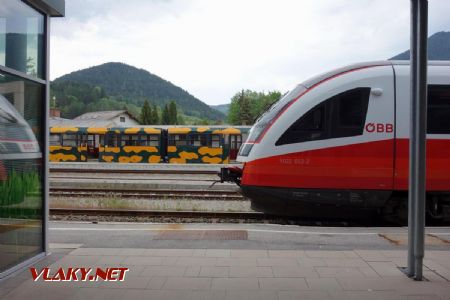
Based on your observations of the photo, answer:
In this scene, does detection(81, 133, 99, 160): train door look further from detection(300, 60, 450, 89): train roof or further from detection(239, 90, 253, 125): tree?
detection(239, 90, 253, 125): tree

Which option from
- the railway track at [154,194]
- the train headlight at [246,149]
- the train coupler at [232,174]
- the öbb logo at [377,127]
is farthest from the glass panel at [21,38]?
the railway track at [154,194]

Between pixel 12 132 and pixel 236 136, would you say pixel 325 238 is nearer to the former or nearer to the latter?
pixel 12 132

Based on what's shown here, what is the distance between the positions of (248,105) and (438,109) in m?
89.5

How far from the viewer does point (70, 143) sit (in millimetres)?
29656

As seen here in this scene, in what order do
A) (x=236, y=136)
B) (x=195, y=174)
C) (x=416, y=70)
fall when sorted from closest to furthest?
1. (x=416, y=70)
2. (x=195, y=174)
3. (x=236, y=136)

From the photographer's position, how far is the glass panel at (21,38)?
16.2 feet

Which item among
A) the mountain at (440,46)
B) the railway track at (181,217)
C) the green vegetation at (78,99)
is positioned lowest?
the railway track at (181,217)

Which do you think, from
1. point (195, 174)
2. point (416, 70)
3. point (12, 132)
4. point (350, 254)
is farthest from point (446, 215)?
point (195, 174)

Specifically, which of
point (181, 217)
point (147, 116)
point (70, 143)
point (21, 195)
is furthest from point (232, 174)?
point (147, 116)

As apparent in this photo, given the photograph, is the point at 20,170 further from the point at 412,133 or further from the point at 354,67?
the point at 354,67

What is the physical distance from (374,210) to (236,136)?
1989 centimetres

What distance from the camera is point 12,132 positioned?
16.6ft

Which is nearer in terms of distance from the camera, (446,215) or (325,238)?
(325,238)

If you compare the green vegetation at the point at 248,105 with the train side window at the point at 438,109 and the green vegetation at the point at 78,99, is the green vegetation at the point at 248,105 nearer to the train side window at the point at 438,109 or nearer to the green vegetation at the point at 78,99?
the green vegetation at the point at 78,99
